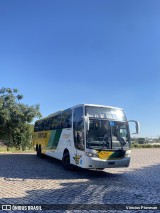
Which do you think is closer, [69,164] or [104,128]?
[104,128]

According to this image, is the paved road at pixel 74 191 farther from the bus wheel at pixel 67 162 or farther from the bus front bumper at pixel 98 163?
the bus wheel at pixel 67 162

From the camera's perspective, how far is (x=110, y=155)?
1186cm

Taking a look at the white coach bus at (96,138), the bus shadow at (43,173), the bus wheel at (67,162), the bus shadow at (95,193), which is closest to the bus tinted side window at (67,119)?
the white coach bus at (96,138)

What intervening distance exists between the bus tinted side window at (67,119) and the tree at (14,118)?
13742 mm

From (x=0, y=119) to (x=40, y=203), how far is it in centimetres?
2193

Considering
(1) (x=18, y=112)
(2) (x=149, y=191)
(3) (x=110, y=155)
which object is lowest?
(2) (x=149, y=191)

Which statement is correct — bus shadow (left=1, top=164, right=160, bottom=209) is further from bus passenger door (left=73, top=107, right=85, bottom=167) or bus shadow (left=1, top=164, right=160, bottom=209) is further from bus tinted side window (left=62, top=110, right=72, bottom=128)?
bus tinted side window (left=62, top=110, right=72, bottom=128)

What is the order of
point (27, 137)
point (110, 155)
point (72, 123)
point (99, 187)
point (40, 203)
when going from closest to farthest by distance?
point (40, 203) < point (99, 187) < point (110, 155) < point (72, 123) < point (27, 137)

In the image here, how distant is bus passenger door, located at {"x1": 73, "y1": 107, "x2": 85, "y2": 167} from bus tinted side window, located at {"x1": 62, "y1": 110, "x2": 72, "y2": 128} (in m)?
0.76

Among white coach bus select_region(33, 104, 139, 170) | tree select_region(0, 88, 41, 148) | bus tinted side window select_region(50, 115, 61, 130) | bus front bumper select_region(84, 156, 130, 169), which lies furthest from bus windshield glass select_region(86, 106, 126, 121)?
tree select_region(0, 88, 41, 148)

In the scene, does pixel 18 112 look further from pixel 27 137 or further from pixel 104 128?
pixel 104 128

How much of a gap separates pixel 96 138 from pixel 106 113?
58.3 inches

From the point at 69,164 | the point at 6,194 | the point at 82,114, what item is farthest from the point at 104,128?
the point at 6,194

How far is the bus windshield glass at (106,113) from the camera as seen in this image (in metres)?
12.5
